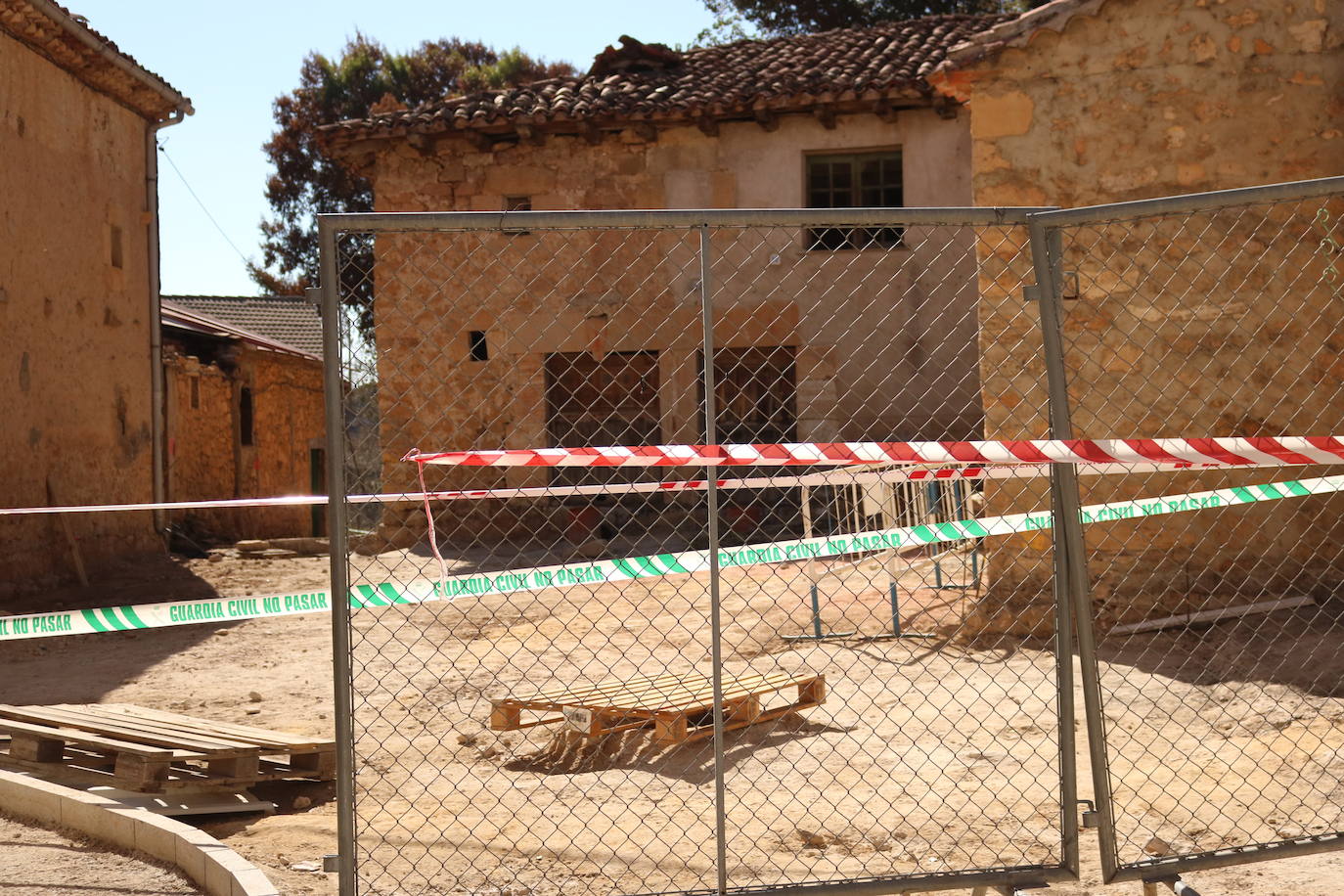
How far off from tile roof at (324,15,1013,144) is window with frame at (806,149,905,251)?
842mm

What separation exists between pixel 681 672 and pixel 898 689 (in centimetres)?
141

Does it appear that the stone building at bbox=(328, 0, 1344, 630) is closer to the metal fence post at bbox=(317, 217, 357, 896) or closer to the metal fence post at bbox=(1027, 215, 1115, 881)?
the metal fence post at bbox=(1027, 215, 1115, 881)

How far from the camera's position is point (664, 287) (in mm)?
15281

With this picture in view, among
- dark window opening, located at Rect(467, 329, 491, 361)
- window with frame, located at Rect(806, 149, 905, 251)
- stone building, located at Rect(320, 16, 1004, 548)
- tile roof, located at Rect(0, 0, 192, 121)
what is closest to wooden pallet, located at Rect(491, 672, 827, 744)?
stone building, located at Rect(320, 16, 1004, 548)

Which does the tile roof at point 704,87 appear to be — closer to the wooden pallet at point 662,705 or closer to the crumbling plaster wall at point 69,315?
the crumbling plaster wall at point 69,315

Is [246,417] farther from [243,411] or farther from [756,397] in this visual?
[756,397]

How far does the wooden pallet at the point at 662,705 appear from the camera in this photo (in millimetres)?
5961

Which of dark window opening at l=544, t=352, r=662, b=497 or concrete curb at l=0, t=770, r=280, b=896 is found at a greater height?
dark window opening at l=544, t=352, r=662, b=497

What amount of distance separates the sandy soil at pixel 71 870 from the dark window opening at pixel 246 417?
699 inches

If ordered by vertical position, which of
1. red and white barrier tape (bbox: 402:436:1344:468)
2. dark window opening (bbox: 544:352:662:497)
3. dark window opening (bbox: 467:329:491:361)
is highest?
dark window opening (bbox: 467:329:491:361)

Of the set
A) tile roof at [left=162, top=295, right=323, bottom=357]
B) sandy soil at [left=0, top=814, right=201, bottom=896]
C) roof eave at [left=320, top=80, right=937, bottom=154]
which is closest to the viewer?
sandy soil at [left=0, top=814, right=201, bottom=896]

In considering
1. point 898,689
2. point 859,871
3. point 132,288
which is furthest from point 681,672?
point 132,288

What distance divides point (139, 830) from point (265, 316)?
2285 centimetres

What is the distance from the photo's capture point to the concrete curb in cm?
394
